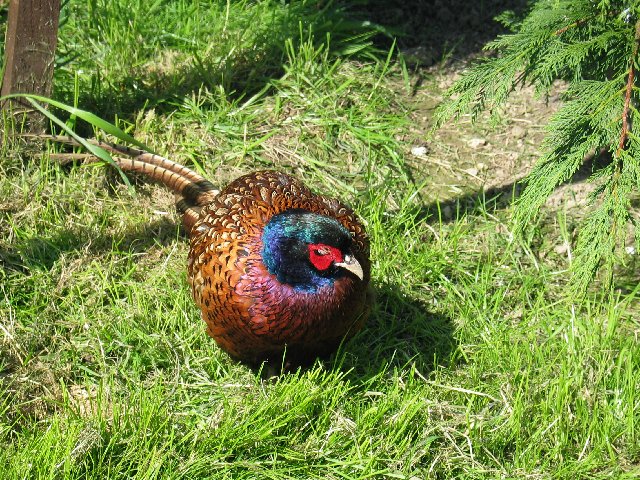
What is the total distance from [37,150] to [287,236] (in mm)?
1910

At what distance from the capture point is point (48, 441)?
3.10m

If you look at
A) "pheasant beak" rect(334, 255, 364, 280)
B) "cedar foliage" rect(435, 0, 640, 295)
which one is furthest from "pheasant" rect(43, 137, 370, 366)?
"cedar foliage" rect(435, 0, 640, 295)

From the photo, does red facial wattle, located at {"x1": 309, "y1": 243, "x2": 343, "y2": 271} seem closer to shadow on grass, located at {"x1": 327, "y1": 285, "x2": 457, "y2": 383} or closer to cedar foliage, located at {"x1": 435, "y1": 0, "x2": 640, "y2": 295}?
shadow on grass, located at {"x1": 327, "y1": 285, "x2": 457, "y2": 383}

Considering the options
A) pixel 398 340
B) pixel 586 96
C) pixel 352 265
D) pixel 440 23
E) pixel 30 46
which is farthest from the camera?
pixel 440 23

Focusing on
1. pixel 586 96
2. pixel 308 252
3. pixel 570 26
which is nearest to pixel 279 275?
pixel 308 252

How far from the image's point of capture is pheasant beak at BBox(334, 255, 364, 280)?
329 centimetres

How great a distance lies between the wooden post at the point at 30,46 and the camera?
4.18 meters

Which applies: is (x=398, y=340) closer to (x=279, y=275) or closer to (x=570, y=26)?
(x=279, y=275)

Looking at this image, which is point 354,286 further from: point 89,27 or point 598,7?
point 89,27

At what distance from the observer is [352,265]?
130 inches

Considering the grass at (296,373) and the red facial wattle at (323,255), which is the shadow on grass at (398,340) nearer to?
the grass at (296,373)

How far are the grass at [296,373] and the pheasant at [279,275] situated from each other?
0.70 feet

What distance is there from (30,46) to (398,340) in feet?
7.53

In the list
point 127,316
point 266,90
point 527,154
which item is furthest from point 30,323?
point 527,154
